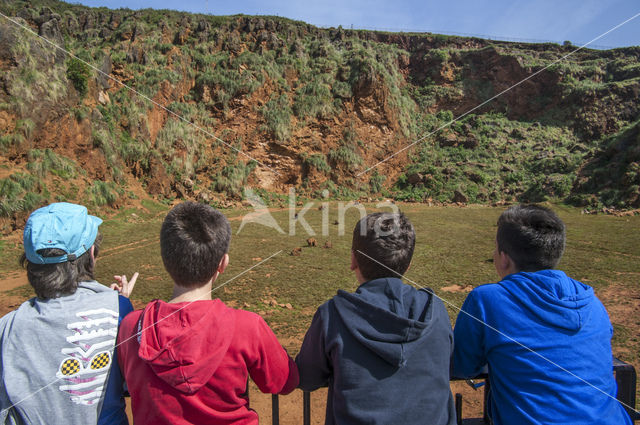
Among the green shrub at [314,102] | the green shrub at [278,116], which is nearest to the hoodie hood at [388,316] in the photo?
the green shrub at [278,116]

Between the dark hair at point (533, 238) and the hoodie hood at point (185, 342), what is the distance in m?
1.51

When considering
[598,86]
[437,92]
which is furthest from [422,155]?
[598,86]

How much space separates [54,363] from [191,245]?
0.77 m

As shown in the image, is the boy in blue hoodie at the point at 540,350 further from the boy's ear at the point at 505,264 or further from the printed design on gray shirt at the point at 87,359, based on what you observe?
the printed design on gray shirt at the point at 87,359

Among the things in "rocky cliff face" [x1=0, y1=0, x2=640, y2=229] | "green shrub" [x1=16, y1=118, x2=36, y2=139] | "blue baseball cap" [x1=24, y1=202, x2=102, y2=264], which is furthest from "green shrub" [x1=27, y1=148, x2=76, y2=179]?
"blue baseball cap" [x1=24, y1=202, x2=102, y2=264]

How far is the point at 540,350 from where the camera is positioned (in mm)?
1488

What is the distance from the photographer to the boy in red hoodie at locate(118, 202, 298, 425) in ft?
4.38

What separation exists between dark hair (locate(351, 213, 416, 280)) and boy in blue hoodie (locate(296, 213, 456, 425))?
0.35 ft

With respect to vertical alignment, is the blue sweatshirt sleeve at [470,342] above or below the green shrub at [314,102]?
below

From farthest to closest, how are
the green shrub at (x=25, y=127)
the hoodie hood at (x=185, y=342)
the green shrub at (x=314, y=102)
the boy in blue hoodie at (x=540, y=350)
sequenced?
the green shrub at (x=314, y=102)
the green shrub at (x=25, y=127)
the boy in blue hoodie at (x=540, y=350)
the hoodie hood at (x=185, y=342)

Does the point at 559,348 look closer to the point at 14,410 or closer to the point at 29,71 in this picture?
the point at 14,410

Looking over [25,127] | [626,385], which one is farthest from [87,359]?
[25,127]

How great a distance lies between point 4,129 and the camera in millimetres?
12383

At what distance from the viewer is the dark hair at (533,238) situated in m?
1.79
